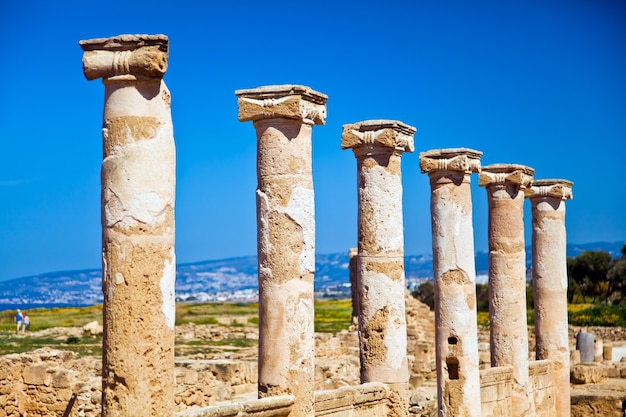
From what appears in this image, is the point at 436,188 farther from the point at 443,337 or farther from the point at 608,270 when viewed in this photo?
the point at 608,270

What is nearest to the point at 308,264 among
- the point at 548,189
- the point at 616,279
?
the point at 548,189

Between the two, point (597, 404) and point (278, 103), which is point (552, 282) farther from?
point (278, 103)

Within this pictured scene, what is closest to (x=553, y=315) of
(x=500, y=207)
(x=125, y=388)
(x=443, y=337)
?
(x=500, y=207)

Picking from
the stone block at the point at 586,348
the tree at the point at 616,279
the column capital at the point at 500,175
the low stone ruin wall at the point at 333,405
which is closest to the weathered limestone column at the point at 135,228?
the low stone ruin wall at the point at 333,405

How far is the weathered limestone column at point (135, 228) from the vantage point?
330 inches

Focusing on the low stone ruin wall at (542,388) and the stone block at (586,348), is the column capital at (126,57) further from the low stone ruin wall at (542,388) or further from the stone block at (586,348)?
the stone block at (586,348)

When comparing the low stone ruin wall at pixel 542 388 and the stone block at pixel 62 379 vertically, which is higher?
the stone block at pixel 62 379

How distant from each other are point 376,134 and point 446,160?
1894 mm

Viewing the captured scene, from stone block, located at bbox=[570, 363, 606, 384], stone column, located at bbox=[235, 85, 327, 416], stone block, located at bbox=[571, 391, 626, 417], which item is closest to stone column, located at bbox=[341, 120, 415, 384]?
stone column, located at bbox=[235, 85, 327, 416]

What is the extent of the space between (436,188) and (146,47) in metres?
7.87

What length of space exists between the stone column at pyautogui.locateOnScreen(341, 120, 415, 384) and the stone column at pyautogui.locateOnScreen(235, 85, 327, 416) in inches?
86.8

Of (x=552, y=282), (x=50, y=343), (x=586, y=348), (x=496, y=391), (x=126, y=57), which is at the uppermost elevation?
(x=126, y=57)

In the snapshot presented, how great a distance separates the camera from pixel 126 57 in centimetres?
850

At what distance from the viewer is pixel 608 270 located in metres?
71.6
